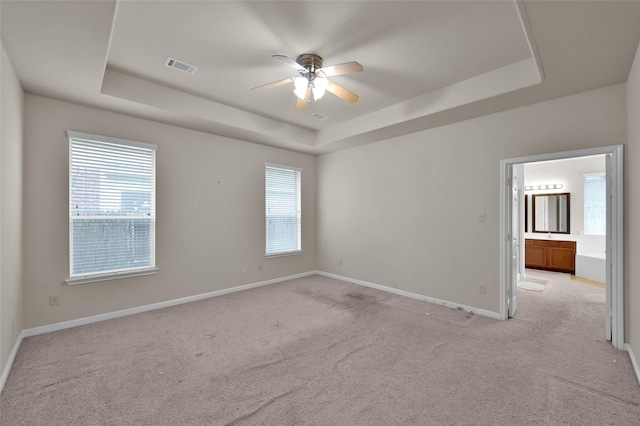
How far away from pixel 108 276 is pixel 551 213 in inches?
366

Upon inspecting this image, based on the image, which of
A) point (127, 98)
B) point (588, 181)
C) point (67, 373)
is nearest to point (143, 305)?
point (67, 373)

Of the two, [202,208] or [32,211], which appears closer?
[32,211]

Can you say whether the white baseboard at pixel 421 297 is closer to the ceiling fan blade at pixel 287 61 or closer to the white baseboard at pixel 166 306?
the white baseboard at pixel 166 306

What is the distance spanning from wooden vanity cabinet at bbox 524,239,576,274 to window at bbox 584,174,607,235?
78 centimetres

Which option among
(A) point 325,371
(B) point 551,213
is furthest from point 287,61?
(B) point 551,213

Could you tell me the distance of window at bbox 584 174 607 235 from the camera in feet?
20.9

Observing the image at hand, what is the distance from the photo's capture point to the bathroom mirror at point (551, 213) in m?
6.90

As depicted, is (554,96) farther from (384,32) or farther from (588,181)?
(588,181)

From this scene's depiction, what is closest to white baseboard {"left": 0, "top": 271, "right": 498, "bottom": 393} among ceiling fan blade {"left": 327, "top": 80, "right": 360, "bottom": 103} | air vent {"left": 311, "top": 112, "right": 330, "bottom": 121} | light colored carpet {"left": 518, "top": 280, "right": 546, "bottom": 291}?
light colored carpet {"left": 518, "top": 280, "right": 546, "bottom": 291}

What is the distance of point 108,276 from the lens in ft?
11.7

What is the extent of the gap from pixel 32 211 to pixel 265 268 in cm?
328

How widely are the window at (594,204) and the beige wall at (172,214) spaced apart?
6405 mm

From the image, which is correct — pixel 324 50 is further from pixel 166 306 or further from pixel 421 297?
pixel 166 306

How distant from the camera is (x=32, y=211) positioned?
313 centimetres
